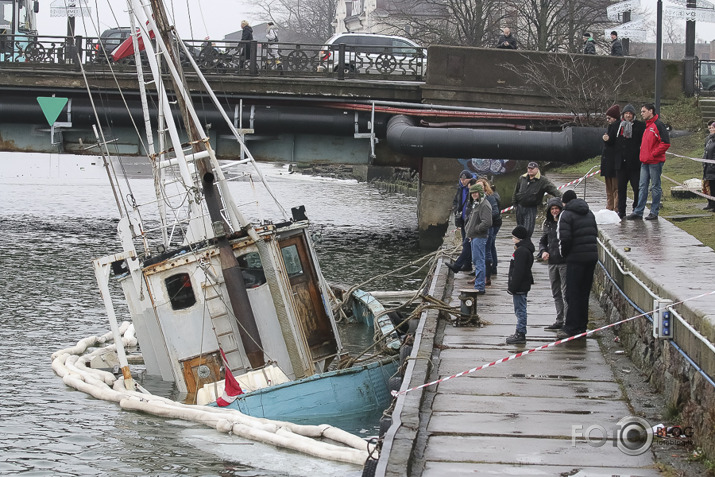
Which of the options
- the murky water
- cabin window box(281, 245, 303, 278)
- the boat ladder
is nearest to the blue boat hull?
the murky water

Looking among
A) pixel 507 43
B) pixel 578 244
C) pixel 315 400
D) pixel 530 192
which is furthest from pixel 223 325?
pixel 507 43

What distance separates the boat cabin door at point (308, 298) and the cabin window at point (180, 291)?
1.75m

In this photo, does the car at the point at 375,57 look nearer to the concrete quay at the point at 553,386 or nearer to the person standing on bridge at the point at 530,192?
the person standing on bridge at the point at 530,192

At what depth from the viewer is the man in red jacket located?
16156 millimetres

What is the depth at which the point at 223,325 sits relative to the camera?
1608 centimetres

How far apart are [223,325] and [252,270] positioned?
982 millimetres

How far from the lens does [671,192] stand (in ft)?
70.6

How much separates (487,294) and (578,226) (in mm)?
4042

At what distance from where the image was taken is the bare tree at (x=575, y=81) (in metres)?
30.8

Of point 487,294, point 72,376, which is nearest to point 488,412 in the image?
point 487,294

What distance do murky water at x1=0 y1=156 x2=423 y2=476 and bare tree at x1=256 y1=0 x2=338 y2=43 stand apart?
170 ft

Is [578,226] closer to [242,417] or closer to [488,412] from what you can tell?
[488,412]

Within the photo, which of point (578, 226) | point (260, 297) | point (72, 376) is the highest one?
point (578, 226)

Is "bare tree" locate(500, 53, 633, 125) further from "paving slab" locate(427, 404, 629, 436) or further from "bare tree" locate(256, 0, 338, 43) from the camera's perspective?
"bare tree" locate(256, 0, 338, 43)
